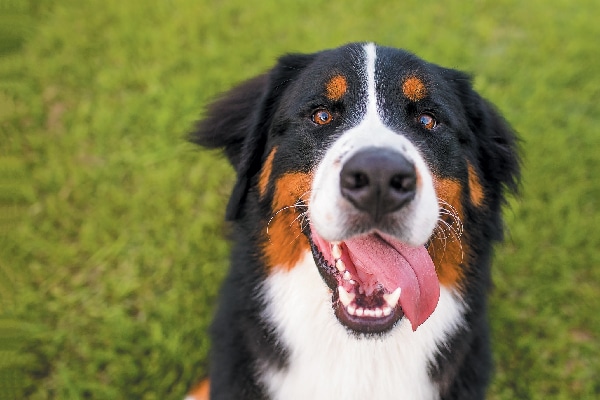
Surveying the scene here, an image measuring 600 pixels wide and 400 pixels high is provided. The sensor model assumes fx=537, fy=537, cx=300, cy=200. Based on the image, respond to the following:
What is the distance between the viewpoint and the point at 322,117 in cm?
230

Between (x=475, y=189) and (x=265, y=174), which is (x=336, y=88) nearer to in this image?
(x=265, y=174)

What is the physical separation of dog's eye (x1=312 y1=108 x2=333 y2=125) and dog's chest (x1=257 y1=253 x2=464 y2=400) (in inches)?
23.0

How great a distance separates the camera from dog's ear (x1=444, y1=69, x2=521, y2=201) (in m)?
2.54

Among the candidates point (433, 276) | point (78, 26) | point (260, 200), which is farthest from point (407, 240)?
point (78, 26)

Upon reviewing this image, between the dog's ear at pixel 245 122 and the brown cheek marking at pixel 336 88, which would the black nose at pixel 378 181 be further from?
the dog's ear at pixel 245 122

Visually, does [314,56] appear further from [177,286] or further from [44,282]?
[44,282]

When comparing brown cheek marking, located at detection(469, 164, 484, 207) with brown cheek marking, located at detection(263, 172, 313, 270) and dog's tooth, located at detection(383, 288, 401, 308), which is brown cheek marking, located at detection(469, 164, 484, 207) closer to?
dog's tooth, located at detection(383, 288, 401, 308)

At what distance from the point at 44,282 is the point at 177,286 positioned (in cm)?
91

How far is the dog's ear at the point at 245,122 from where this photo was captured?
2.53 m

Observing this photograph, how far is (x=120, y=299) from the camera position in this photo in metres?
3.66

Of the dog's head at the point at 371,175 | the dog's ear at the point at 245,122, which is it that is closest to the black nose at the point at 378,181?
the dog's head at the point at 371,175

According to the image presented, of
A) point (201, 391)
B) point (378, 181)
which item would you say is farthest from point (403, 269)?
point (201, 391)

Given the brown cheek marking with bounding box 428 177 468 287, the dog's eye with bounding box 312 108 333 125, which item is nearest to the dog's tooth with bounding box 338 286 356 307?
the brown cheek marking with bounding box 428 177 468 287

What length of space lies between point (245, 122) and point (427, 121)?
2.86 ft
